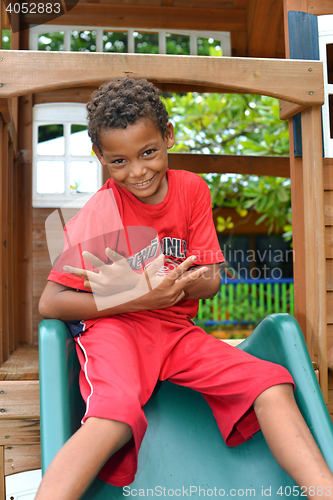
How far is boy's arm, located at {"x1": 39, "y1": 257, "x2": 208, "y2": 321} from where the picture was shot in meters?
1.25

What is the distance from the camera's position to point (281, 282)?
25.3ft

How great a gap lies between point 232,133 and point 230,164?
2531 millimetres

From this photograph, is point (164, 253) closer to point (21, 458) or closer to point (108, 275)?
point (108, 275)

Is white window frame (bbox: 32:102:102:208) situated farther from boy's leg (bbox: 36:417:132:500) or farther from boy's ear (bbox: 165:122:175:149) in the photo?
boy's leg (bbox: 36:417:132:500)

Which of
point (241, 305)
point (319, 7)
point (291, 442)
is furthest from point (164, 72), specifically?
point (241, 305)

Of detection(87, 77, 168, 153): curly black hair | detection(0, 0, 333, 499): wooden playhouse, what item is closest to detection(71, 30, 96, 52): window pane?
detection(0, 0, 333, 499): wooden playhouse

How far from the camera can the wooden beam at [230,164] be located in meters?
3.28

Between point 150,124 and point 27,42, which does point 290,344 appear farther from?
point 27,42

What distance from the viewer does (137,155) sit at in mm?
1261

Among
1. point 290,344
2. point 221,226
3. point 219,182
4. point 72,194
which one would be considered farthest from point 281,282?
point 290,344

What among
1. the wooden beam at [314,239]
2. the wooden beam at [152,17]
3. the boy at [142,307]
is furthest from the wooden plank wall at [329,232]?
the wooden beam at [152,17]

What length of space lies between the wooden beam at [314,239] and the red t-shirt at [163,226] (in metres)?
0.51

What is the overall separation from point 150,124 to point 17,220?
210 cm

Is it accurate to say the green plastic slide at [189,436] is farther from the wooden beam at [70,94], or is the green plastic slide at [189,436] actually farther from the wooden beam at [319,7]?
the wooden beam at [70,94]
